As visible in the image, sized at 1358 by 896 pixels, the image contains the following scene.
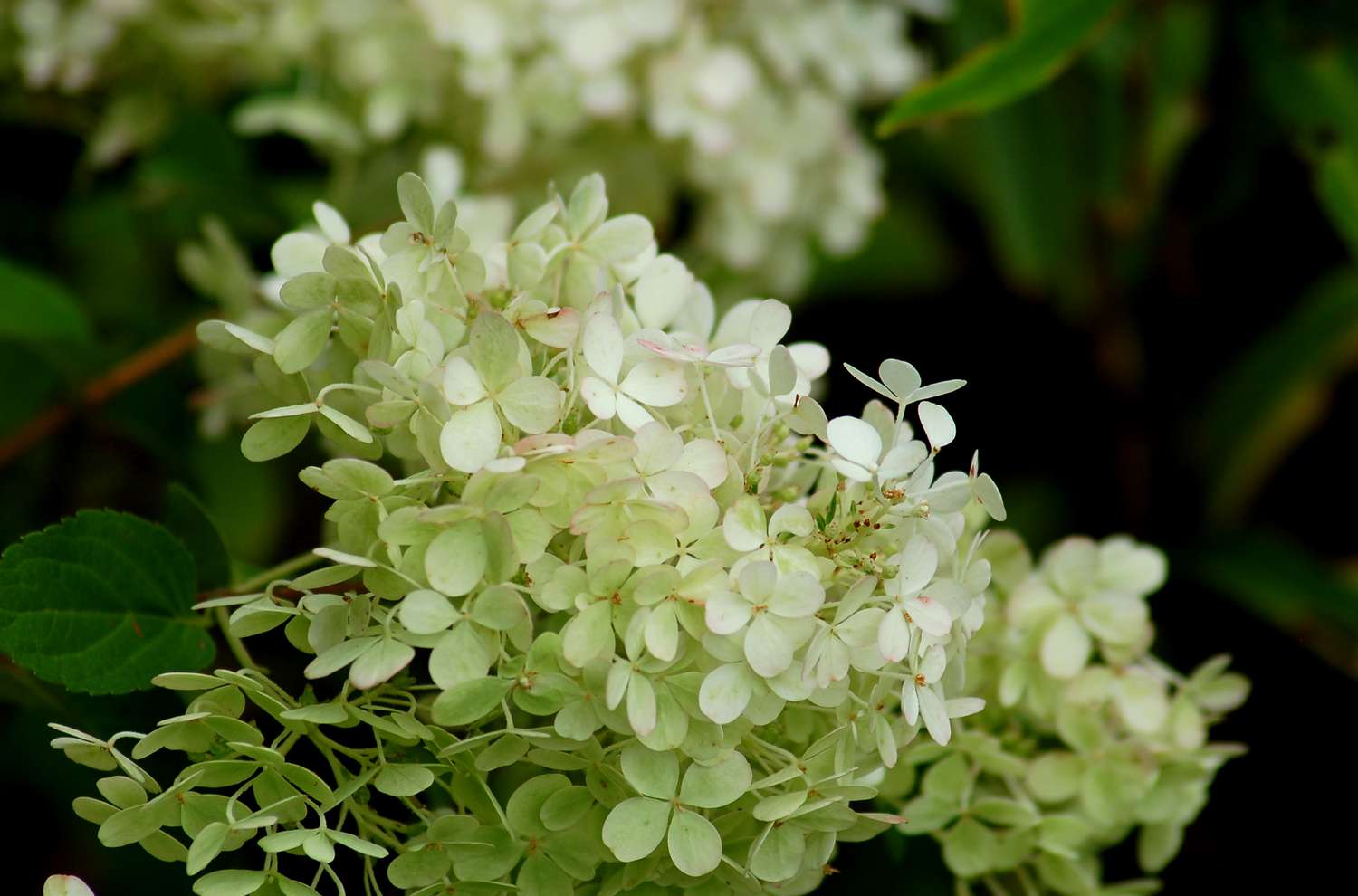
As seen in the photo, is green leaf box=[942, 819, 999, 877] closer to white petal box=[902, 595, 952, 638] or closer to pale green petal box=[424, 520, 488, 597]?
white petal box=[902, 595, 952, 638]

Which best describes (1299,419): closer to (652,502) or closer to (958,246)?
(958,246)

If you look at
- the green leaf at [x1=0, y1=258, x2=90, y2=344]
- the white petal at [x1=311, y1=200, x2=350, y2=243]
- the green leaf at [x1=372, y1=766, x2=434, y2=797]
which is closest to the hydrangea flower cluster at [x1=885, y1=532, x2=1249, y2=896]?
the green leaf at [x1=372, y1=766, x2=434, y2=797]

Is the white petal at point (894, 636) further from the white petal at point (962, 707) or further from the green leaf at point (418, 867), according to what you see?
the green leaf at point (418, 867)

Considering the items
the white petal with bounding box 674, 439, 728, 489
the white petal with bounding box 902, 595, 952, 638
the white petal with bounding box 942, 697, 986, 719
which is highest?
the white petal with bounding box 674, 439, 728, 489

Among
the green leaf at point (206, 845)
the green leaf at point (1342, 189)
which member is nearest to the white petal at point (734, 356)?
the green leaf at point (206, 845)

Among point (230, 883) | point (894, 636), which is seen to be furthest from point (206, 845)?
point (894, 636)

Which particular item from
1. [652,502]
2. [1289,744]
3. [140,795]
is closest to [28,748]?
[140,795]
